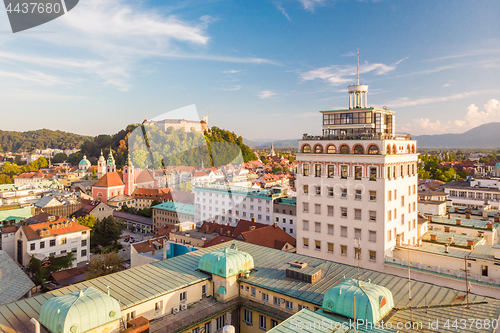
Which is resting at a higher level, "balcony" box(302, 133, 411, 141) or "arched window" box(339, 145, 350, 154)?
"balcony" box(302, 133, 411, 141)

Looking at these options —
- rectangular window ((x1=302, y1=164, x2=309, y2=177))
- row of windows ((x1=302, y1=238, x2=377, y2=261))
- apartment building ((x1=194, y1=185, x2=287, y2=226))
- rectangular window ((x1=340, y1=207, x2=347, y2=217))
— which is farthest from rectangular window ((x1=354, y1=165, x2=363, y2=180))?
apartment building ((x1=194, y1=185, x2=287, y2=226))

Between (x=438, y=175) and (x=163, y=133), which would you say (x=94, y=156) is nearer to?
(x=163, y=133)

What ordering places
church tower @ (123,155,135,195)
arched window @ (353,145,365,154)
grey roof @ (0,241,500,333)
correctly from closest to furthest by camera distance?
1. grey roof @ (0,241,500,333)
2. arched window @ (353,145,365,154)
3. church tower @ (123,155,135,195)

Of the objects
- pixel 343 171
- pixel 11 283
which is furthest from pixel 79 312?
pixel 11 283

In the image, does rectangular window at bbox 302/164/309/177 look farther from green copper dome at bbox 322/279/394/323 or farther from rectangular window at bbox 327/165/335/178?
green copper dome at bbox 322/279/394/323

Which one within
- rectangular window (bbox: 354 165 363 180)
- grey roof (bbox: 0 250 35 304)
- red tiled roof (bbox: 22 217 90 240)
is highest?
rectangular window (bbox: 354 165 363 180)

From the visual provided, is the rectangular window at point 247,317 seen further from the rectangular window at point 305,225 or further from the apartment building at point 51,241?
the apartment building at point 51,241
